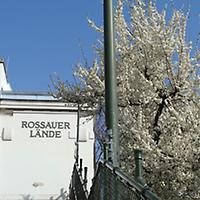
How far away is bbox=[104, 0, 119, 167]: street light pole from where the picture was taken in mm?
6246

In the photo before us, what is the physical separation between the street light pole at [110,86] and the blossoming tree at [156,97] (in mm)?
3989

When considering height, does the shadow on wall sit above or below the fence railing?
below

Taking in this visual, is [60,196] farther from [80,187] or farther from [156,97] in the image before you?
[156,97]

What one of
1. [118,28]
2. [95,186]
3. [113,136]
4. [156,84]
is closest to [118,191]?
[113,136]

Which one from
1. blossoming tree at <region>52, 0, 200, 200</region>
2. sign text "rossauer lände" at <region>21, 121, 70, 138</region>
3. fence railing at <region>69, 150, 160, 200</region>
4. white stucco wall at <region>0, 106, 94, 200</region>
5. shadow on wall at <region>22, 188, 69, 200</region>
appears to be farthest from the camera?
sign text "rossauer lände" at <region>21, 121, 70, 138</region>

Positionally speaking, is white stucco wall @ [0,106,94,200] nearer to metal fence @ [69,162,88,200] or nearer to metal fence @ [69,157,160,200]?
metal fence @ [69,162,88,200]

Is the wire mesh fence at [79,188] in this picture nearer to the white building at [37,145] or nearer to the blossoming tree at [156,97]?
the blossoming tree at [156,97]

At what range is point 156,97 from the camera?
1106 centimetres

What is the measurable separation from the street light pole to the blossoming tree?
399 centimetres

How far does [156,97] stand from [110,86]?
4.81m

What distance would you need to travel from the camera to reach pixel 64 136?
24.5 m

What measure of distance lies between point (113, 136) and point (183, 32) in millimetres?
6164

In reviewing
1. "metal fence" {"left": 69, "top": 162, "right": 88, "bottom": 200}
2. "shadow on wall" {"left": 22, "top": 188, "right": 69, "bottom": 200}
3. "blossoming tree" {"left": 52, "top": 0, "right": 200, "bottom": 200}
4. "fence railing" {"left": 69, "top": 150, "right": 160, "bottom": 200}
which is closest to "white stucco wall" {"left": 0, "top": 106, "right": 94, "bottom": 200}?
"shadow on wall" {"left": 22, "top": 188, "right": 69, "bottom": 200}

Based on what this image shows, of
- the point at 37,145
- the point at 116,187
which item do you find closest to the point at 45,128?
the point at 37,145
